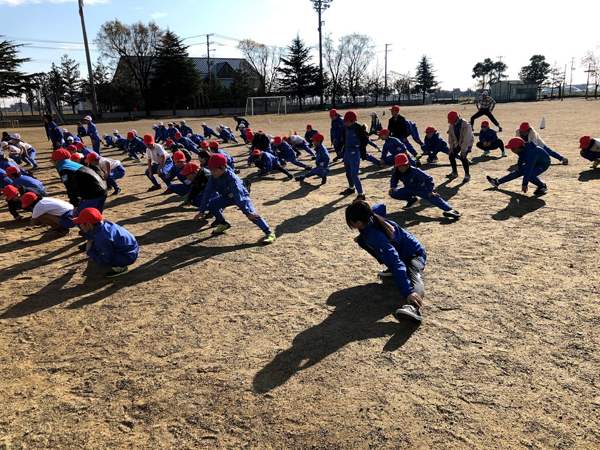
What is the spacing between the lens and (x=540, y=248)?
17.2ft

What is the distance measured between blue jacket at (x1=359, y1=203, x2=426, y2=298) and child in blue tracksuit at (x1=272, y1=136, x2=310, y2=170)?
25.4 feet

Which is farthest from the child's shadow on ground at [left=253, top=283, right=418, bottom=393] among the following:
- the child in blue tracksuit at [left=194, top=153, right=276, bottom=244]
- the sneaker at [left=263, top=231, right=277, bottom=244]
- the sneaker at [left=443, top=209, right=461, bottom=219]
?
the sneaker at [left=443, top=209, right=461, bottom=219]

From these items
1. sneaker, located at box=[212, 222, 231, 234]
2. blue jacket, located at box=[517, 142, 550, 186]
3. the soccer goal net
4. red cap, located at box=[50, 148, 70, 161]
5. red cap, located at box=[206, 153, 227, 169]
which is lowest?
sneaker, located at box=[212, 222, 231, 234]

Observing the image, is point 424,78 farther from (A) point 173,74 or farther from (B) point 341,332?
(B) point 341,332

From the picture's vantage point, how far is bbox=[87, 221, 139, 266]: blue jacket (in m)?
4.97

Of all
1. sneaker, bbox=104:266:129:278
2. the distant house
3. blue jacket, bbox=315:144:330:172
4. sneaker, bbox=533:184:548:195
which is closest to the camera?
sneaker, bbox=104:266:129:278

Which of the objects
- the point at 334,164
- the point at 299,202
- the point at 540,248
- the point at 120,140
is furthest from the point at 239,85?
the point at 540,248

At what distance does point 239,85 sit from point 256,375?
183 feet

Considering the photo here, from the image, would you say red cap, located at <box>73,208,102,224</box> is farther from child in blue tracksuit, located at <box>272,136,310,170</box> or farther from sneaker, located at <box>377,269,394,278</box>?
child in blue tracksuit, located at <box>272,136,310,170</box>

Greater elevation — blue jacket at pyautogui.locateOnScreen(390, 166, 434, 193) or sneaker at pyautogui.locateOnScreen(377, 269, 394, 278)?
blue jacket at pyautogui.locateOnScreen(390, 166, 434, 193)

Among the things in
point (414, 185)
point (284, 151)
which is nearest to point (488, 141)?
point (284, 151)

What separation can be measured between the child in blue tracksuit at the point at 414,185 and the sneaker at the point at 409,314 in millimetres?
3462

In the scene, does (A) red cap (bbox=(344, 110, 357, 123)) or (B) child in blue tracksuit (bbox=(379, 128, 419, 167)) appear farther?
(B) child in blue tracksuit (bbox=(379, 128, 419, 167))

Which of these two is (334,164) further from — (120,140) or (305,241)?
(120,140)
